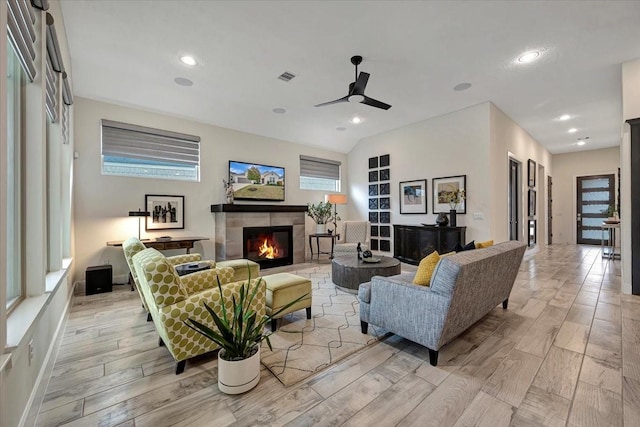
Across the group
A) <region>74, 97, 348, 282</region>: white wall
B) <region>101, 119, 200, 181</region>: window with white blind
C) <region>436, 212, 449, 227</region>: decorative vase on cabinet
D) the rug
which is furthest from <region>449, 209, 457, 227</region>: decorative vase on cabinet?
<region>101, 119, 200, 181</region>: window with white blind

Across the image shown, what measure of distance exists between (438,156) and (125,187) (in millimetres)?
5902

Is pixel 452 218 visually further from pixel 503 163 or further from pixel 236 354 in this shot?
pixel 236 354

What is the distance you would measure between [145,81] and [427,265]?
15.2ft

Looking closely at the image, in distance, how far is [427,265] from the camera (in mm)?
2355

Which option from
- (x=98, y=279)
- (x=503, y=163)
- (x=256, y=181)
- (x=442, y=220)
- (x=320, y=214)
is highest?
(x=503, y=163)

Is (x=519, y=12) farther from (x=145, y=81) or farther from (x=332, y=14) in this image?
(x=145, y=81)


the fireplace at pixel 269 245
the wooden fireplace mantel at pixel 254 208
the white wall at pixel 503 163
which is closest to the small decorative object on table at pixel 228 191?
the wooden fireplace mantel at pixel 254 208

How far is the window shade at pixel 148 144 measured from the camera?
4535mm

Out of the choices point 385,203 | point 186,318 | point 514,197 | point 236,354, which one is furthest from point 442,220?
point 186,318

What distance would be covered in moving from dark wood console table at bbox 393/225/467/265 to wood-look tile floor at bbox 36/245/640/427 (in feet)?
7.97

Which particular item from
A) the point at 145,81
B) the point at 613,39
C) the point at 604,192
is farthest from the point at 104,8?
the point at 604,192

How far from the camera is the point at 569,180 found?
9.47m

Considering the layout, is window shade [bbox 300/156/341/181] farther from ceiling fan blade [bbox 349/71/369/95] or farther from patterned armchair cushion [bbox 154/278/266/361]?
patterned armchair cushion [bbox 154/278/266/361]

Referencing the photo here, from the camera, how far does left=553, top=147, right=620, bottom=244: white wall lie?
895 cm
